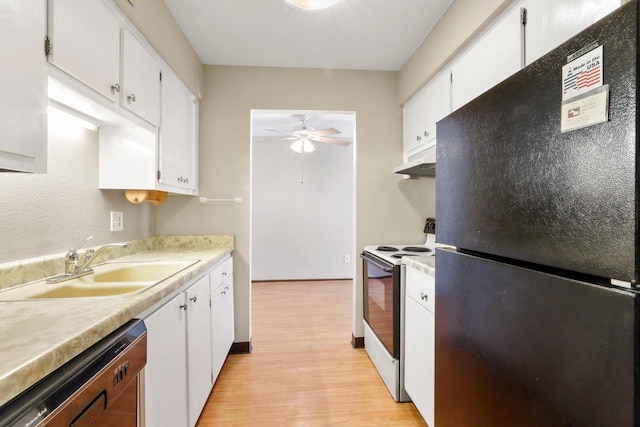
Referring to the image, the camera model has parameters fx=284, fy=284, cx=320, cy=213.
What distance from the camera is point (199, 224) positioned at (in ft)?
7.92

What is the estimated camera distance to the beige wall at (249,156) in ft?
7.98

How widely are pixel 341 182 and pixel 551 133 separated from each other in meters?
4.37

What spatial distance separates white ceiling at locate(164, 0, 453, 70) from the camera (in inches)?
69.4

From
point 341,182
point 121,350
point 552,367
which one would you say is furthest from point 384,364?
point 341,182

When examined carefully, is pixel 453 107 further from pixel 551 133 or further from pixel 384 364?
pixel 384 364

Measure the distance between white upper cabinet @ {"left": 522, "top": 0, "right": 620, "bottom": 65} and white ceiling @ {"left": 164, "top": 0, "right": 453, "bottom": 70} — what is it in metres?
0.72

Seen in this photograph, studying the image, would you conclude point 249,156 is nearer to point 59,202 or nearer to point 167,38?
point 167,38

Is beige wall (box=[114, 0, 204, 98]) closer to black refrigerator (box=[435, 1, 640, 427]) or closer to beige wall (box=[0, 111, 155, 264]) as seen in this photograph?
beige wall (box=[0, 111, 155, 264])

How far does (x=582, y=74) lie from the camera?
52 cm

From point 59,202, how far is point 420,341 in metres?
1.97

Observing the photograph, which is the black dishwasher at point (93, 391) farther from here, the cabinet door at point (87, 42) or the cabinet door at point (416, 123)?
the cabinet door at point (416, 123)

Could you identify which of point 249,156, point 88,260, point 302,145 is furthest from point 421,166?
point 302,145

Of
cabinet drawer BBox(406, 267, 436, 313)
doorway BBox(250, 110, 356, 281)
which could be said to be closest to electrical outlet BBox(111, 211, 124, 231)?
cabinet drawer BBox(406, 267, 436, 313)

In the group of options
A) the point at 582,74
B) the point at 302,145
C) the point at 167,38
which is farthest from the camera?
the point at 302,145
